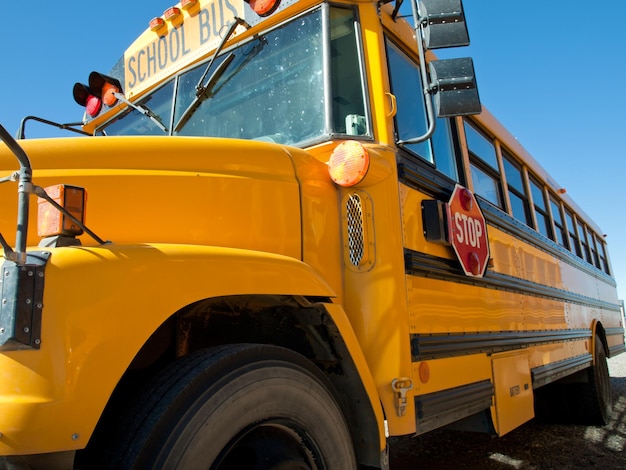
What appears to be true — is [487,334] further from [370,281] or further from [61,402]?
[61,402]

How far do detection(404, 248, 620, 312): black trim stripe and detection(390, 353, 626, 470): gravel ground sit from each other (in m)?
1.21

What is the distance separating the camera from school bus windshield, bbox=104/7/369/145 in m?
2.06

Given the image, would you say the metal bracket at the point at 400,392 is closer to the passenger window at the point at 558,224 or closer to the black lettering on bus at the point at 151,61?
the black lettering on bus at the point at 151,61

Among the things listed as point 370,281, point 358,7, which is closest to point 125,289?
point 370,281

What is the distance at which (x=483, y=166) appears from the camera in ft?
10.7

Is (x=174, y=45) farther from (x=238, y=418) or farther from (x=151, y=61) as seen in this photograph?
(x=238, y=418)

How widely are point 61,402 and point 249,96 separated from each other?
1581mm

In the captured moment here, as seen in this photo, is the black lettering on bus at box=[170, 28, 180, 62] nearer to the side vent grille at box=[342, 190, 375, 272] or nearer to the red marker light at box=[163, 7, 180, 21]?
the red marker light at box=[163, 7, 180, 21]

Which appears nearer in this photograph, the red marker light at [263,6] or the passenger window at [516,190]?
the red marker light at [263,6]

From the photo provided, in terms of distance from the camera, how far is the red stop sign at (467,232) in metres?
2.39

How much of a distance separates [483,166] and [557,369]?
5.41 ft

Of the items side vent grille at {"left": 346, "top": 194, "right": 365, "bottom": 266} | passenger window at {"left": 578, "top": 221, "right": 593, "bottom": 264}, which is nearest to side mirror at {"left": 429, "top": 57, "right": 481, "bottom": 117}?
side vent grille at {"left": 346, "top": 194, "right": 365, "bottom": 266}

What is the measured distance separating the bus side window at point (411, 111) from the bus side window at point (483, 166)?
1.45ft

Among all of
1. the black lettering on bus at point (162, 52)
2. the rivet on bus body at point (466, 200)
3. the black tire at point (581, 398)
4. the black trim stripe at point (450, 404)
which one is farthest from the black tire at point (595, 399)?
the black lettering on bus at point (162, 52)
